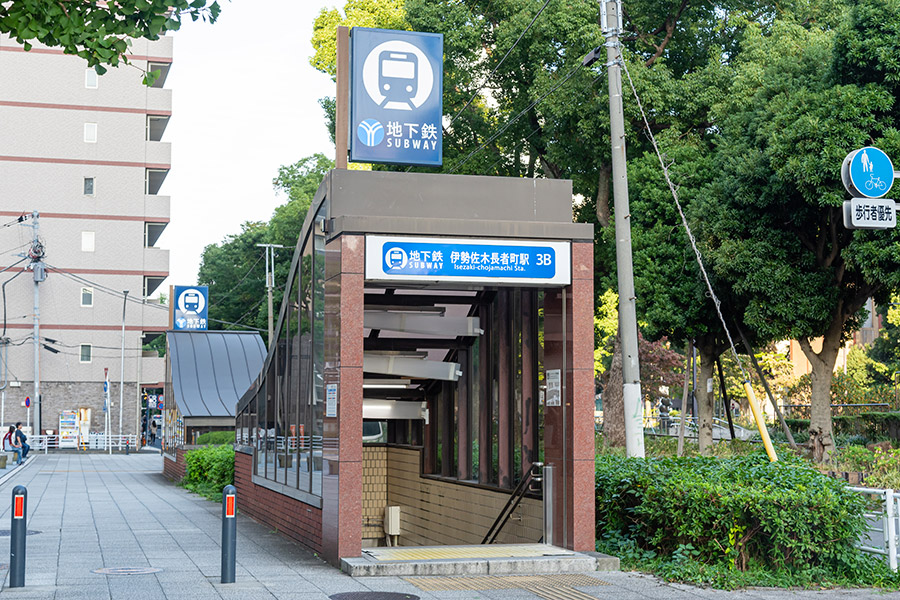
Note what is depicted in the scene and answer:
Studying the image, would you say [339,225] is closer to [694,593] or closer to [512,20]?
[694,593]

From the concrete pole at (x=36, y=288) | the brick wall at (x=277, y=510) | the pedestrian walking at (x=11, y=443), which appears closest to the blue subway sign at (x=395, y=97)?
the brick wall at (x=277, y=510)

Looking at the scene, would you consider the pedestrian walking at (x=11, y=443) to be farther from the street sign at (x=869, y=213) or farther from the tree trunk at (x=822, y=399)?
the street sign at (x=869, y=213)

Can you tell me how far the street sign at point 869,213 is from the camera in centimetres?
1016

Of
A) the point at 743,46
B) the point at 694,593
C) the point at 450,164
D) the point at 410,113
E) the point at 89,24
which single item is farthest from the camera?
the point at 450,164

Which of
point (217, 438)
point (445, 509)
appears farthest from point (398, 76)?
point (217, 438)

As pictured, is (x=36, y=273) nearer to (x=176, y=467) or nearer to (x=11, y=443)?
(x=11, y=443)

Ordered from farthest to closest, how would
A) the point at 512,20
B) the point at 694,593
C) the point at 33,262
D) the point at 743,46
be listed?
the point at 33,262
the point at 512,20
the point at 743,46
the point at 694,593

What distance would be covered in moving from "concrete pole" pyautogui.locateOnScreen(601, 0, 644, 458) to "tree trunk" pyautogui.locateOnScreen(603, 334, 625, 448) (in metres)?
15.0

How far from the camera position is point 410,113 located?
12094 mm

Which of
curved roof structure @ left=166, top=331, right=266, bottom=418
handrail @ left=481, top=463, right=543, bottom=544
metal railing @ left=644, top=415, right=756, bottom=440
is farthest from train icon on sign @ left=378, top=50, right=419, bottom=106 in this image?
metal railing @ left=644, top=415, right=756, bottom=440

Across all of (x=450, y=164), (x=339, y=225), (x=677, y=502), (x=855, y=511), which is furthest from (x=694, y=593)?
(x=450, y=164)

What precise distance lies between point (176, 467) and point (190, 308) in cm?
1395

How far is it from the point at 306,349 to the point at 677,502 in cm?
539

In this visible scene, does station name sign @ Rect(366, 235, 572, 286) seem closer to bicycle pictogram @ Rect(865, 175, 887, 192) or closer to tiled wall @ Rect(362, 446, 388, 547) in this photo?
bicycle pictogram @ Rect(865, 175, 887, 192)
